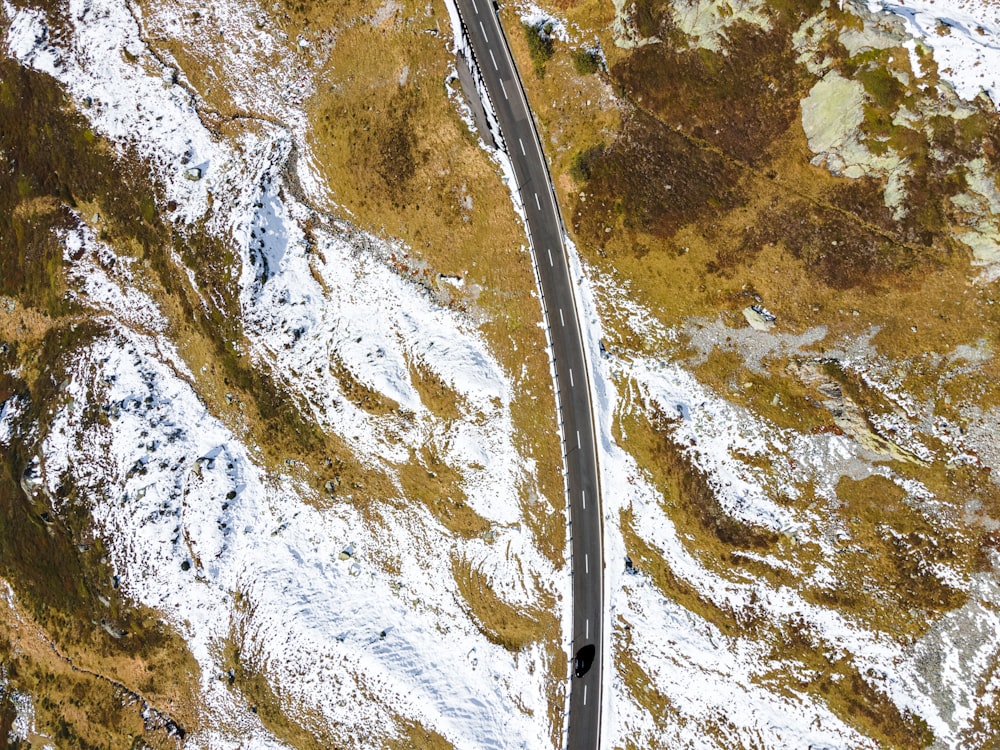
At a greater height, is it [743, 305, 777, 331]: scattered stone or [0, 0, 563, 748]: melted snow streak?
[743, 305, 777, 331]: scattered stone

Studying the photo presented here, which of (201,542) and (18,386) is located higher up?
(18,386)

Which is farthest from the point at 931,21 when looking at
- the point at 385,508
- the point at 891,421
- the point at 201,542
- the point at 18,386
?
the point at 18,386

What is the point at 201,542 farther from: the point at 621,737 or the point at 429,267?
the point at 621,737

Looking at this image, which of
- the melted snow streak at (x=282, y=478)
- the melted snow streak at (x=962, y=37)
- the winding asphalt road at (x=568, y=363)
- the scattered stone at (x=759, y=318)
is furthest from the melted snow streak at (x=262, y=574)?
the melted snow streak at (x=962, y=37)

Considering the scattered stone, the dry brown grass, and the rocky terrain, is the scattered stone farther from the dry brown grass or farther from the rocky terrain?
the dry brown grass

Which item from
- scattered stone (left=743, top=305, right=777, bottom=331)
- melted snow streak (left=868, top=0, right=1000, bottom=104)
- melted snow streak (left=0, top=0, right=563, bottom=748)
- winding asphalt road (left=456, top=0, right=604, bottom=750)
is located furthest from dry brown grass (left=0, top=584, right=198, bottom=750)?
melted snow streak (left=868, top=0, right=1000, bottom=104)

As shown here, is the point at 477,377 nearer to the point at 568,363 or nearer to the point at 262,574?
the point at 568,363

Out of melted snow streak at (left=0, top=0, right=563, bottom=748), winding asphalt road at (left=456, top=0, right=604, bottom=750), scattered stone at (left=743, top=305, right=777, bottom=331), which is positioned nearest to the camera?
scattered stone at (left=743, top=305, right=777, bottom=331)
